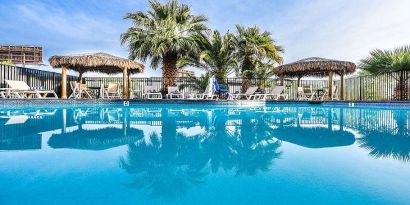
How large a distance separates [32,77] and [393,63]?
17.7 metres

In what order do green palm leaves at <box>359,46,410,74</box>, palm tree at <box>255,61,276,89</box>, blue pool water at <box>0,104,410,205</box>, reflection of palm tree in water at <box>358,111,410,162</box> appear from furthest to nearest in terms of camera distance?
palm tree at <box>255,61,276,89</box>, green palm leaves at <box>359,46,410,74</box>, reflection of palm tree in water at <box>358,111,410,162</box>, blue pool water at <box>0,104,410,205</box>

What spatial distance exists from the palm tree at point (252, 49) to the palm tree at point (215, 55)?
478mm

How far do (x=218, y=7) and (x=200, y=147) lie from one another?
1254cm

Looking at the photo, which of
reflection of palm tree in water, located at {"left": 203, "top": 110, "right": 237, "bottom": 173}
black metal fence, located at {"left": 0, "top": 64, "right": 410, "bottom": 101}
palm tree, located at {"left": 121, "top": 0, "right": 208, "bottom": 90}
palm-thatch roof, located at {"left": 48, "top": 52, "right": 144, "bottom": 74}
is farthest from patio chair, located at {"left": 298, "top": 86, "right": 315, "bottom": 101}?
reflection of palm tree in water, located at {"left": 203, "top": 110, "right": 237, "bottom": 173}

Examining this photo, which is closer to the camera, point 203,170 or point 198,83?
point 203,170

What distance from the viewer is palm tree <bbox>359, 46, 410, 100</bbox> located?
12859mm

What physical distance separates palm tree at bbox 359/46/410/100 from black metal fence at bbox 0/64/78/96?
54.9ft

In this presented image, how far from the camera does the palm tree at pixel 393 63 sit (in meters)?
12.9

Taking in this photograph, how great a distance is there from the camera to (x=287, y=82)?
18.6 metres

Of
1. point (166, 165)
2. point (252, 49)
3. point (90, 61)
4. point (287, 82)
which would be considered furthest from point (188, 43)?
point (166, 165)

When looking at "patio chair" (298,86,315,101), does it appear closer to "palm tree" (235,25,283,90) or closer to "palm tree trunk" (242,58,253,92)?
"palm tree" (235,25,283,90)

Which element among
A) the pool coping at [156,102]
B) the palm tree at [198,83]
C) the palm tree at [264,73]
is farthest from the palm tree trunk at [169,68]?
the palm tree at [264,73]

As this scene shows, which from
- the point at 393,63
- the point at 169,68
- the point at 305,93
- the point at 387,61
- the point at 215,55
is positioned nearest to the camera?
the point at 393,63

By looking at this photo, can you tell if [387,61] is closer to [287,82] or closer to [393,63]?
[393,63]
